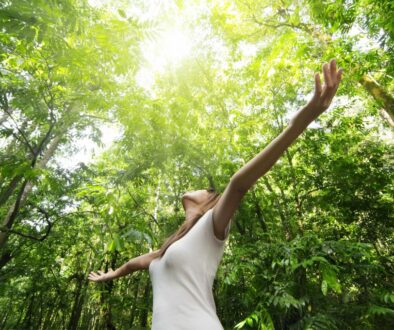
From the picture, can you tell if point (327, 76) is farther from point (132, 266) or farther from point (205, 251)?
point (132, 266)

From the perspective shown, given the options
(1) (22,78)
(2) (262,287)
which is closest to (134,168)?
(1) (22,78)

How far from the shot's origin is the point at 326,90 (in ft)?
3.08

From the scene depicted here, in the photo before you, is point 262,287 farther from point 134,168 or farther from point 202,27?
point 202,27

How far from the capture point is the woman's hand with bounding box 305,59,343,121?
931 mm

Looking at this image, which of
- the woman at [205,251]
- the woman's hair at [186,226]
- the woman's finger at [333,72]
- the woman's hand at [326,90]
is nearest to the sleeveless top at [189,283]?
the woman at [205,251]

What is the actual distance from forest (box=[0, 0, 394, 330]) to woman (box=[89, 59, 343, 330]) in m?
1.08

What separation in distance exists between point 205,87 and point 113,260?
214 inches

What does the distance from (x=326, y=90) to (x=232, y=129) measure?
432 centimetres

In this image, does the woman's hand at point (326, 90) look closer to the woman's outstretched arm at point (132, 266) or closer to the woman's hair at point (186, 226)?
the woman's hair at point (186, 226)

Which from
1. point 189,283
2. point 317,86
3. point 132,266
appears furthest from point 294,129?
point 132,266

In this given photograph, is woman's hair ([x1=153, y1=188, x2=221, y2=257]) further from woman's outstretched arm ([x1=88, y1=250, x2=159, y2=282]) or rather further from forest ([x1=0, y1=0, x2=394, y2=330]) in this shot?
forest ([x1=0, y1=0, x2=394, y2=330])

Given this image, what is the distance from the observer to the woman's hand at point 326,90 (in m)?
0.93

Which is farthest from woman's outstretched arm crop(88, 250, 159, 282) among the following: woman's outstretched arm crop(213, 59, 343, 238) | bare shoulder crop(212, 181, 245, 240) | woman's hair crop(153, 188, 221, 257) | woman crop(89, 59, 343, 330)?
woman's outstretched arm crop(213, 59, 343, 238)

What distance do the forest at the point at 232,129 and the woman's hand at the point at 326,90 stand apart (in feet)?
5.26
